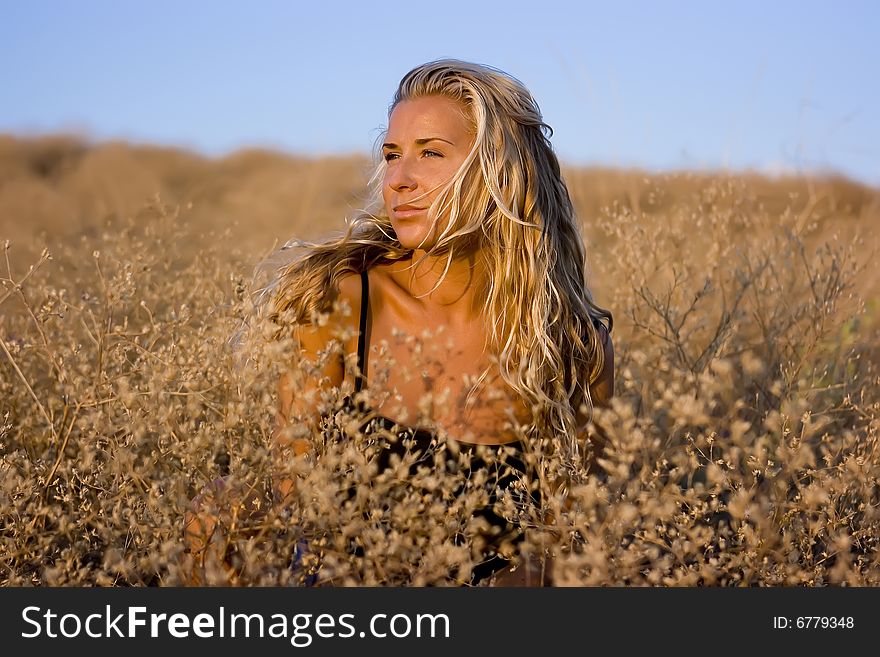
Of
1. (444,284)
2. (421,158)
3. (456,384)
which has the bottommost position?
(456,384)

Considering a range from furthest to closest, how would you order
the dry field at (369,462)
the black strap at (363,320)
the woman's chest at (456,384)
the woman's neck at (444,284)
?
the woman's neck at (444,284)
the black strap at (363,320)
the woman's chest at (456,384)
the dry field at (369,462)

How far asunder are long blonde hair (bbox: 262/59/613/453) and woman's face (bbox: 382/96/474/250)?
3cm

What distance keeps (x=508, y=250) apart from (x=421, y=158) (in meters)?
0.36

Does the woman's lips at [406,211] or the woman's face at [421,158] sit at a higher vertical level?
the woman's face at [421,158]

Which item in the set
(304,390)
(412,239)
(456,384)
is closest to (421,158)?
(412,239)

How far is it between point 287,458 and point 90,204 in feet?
32.1

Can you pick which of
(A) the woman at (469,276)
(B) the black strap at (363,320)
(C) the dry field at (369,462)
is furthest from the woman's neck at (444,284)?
(C) the dry field at (369,462)

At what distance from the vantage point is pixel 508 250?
8.96 ft

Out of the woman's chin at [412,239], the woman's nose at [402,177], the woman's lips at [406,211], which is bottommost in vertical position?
the woman's chin at [412,239]

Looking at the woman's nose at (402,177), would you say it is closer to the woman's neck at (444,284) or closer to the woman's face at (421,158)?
the woman's face at (421,158)

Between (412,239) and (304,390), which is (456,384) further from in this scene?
(304,390)

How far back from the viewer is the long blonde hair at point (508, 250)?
2611 mm

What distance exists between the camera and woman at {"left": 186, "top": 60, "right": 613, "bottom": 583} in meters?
2.56

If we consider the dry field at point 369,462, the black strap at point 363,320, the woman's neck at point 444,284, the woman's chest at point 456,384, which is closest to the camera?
the dry field at point 369,462
